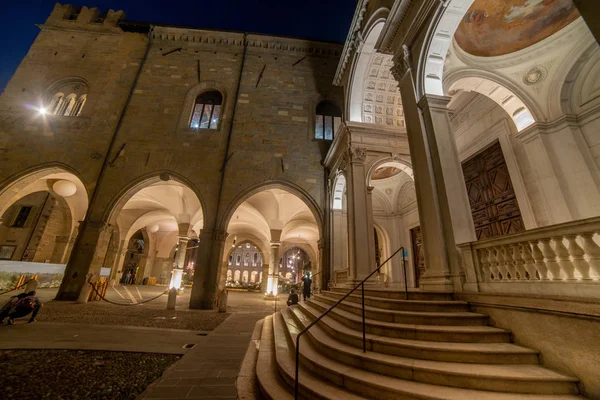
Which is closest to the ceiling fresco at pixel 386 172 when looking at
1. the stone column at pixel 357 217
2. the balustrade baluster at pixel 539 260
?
the stone column at pixel 357 217

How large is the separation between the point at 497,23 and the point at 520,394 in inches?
A: 301

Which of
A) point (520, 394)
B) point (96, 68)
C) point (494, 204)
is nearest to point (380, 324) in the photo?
point (520, 394)

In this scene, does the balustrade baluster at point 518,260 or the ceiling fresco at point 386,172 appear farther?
the ceiling fresco at point 386,172

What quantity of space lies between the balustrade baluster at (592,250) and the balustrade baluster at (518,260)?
60cm

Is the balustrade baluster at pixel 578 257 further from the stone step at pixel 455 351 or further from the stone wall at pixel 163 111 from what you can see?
the stone wall at pixel 163 111

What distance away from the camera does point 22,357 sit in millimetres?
3594

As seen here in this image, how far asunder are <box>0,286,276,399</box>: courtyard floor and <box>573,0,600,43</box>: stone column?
17.8ft

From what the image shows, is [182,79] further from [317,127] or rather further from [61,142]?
[317,127]

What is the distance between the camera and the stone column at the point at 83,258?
29.3 feet

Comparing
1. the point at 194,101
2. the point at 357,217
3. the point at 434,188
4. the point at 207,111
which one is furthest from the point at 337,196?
the point at 194,101

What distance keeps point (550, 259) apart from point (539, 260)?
0.12 metres

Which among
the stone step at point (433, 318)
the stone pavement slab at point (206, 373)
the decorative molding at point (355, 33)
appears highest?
the decorative molding at point (355, 33)

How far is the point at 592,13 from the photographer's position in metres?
2.42

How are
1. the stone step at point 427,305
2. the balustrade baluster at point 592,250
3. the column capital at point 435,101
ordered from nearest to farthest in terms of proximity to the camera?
the balustrade baluster at point 592,250 < the stone step at point 427,305 < the column capital at point 435,101
